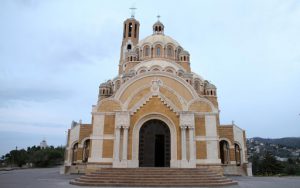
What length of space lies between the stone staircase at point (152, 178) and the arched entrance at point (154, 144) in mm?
3166

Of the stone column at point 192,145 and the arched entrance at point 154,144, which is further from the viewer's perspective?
the arched entrance at point 154,144

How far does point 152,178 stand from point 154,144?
15.9ft

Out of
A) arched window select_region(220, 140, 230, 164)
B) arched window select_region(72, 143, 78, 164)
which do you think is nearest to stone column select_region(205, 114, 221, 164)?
arched window select_region(220, 140, 230, 164)

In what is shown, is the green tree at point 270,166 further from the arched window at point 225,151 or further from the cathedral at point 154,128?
the cathedral at point 154,128

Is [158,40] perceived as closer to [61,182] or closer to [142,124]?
[142,124]

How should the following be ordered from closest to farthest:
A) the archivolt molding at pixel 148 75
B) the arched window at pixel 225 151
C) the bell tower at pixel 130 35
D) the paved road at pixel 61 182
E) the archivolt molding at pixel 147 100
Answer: the paved road at pixel 61 182 < the archivolt molding at pixel 147 100 < the archivolt molding at pixel 148 75 < the arched window at pixel 225 151 < the bell tower at pixel 130 35

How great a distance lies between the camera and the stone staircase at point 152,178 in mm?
13727

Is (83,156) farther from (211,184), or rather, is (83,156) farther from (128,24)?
(128,24)

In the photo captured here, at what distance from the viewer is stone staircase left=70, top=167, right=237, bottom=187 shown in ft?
45.0

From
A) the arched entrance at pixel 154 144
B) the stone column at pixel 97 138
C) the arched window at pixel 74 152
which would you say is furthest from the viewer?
the arched window at pixel 74 152

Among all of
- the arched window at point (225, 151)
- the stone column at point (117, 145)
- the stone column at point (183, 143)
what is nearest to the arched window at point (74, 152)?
the stone column at point (117, 145)

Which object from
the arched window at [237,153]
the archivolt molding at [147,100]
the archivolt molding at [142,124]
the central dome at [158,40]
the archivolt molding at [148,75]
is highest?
the central dome at [158,40]

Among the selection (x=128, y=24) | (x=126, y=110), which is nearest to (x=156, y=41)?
(x=128, y=24)

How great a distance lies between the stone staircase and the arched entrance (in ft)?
10.4
